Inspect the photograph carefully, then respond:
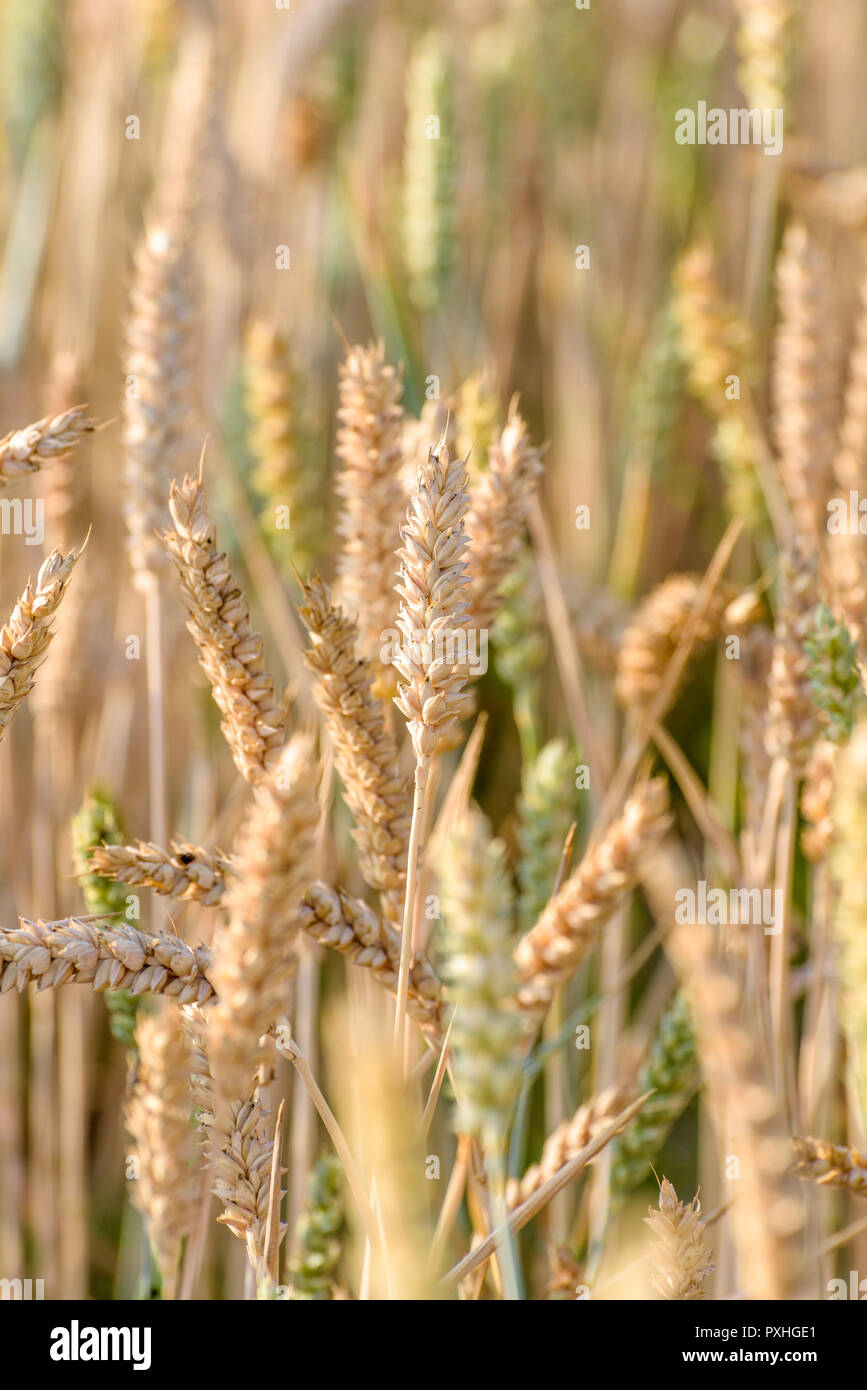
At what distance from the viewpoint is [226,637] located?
552mm

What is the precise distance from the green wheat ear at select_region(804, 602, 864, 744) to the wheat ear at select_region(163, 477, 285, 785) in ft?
1.07

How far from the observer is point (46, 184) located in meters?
1.54

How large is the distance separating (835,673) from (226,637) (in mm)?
363

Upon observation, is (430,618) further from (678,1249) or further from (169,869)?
(678,1249)

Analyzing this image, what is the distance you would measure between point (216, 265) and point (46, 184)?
27 cm

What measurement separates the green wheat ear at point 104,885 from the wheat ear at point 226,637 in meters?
0.15

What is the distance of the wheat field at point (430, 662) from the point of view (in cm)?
53

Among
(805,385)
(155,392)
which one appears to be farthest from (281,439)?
(805,385)

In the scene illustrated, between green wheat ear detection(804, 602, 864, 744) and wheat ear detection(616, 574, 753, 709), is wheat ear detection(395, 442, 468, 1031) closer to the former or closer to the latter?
green wheat ear detection(804, 602, 864, 744)

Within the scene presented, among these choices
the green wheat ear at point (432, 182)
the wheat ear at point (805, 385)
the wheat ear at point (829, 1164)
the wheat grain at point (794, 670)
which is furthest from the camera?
the green wheat ear at point (432, 182)

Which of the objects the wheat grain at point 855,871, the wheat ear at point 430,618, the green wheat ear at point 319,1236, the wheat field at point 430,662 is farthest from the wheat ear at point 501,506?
the green wheat ear at point 319,1236

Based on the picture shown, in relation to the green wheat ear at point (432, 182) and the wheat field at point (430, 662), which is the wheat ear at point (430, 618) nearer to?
the wheat field at point (430, 662)

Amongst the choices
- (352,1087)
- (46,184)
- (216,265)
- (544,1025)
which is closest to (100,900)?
(352,1087)
